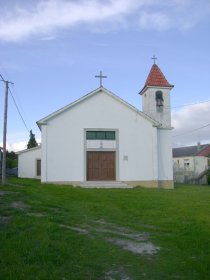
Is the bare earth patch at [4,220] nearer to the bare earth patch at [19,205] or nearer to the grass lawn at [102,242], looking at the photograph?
the grass lawn at [102,242]

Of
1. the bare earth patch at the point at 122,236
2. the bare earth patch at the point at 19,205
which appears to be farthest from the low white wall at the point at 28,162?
the bare earth patch at the point at 122,236

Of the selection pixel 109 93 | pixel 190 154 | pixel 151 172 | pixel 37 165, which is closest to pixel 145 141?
pixel 151 172

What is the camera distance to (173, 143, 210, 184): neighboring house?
171ft

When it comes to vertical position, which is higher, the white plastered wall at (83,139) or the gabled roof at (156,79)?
the gabled roof at (156,79)

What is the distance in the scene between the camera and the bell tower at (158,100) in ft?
91.6

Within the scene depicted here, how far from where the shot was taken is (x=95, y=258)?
6.96 metres

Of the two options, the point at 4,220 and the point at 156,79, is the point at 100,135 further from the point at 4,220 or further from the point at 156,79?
the point at 4,220

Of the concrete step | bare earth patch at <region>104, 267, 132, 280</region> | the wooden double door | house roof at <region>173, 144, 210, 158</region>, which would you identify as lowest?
bare earth patch at <region>104, 267, 132, 280</region>

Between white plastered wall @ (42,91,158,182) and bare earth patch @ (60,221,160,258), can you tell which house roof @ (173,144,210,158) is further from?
bare earth patch @ (60,221,160,258)

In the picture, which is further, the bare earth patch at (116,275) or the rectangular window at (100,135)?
the rectangular window at (100,135)

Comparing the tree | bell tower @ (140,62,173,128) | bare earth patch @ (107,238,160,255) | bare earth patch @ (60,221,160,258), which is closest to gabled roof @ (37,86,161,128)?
bell tower @ (140,62,173,128)

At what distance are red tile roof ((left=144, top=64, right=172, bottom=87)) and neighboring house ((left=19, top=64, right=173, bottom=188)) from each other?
349 centimetres

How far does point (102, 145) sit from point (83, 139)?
1313 millimetres

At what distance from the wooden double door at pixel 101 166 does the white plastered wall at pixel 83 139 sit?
16.6 inches
